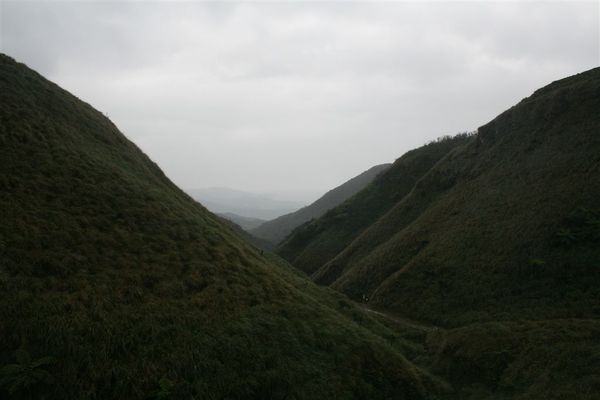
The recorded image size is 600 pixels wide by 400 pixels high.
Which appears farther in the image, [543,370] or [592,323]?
[592,323]

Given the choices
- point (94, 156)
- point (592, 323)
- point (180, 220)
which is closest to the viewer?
point (592, 323)

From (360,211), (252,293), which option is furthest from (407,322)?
(360,211)

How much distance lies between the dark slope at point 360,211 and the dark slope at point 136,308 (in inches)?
1532

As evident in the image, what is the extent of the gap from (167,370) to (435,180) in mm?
48862

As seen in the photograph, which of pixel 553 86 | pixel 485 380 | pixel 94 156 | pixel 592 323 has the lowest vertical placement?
pixel 485 380

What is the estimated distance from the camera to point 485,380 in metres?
18.0

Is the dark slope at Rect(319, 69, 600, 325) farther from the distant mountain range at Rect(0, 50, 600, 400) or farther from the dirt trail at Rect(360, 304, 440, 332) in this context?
the dirt trail at Rect(360, 304, 440, 332)

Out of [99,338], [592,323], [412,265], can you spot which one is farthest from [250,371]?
[412,265]

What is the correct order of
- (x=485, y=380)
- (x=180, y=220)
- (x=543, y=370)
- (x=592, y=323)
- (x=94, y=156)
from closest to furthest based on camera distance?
(x=543, y=370) < (x=485, y=380) < (x=592, y=323) < (x=180, y=220) < (x=94, y=156)

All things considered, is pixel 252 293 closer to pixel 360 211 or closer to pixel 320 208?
pixel 360 211

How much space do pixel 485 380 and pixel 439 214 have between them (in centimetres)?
2676

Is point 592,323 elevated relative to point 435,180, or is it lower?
lower

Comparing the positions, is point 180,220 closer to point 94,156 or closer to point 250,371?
point 94,156

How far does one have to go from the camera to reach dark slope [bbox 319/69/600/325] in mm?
26000
